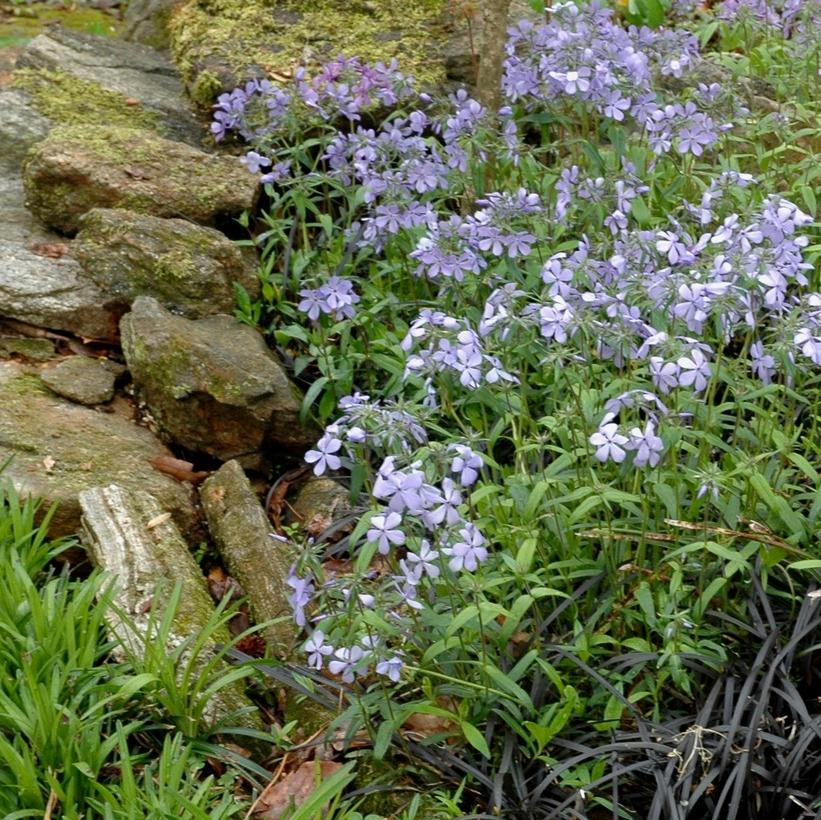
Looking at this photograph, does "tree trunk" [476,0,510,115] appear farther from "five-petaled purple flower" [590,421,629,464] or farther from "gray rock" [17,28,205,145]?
"five-petaled purple flower" [590,421,629,464]

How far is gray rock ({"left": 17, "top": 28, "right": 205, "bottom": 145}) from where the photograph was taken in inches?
225

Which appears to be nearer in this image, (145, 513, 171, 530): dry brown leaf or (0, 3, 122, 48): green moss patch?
(145, 513, 171, 530): dry brown leaf

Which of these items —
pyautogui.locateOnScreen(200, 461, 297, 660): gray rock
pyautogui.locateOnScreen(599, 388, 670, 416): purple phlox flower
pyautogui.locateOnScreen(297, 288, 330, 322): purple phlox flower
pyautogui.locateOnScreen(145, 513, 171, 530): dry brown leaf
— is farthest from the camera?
pyautogui.locateOnScreen(297, 288, 330, 322): purple phlox flower

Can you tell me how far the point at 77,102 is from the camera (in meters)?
5.59

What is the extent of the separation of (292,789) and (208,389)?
58.7 inches

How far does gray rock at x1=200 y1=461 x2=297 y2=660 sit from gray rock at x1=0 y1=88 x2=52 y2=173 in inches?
82.6

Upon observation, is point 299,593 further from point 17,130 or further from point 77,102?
point 77,102

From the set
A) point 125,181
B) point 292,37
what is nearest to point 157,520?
point 125,181

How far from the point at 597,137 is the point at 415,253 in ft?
3.69

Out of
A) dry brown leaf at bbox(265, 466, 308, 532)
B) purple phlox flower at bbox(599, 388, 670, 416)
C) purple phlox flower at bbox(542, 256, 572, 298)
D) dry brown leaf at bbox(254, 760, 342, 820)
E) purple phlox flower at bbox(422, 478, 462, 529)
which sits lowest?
dry brown leaf at bbox(265, 466, 308, 532)

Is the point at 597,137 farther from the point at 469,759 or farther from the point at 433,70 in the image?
the point at 469,759

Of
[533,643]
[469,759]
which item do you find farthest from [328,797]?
[533,643]

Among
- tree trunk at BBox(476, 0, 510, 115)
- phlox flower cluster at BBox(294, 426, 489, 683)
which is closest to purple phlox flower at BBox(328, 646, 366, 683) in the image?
phlox flower cluster at BBox(294, 426, 489, 683)

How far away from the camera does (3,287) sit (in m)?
4.46
